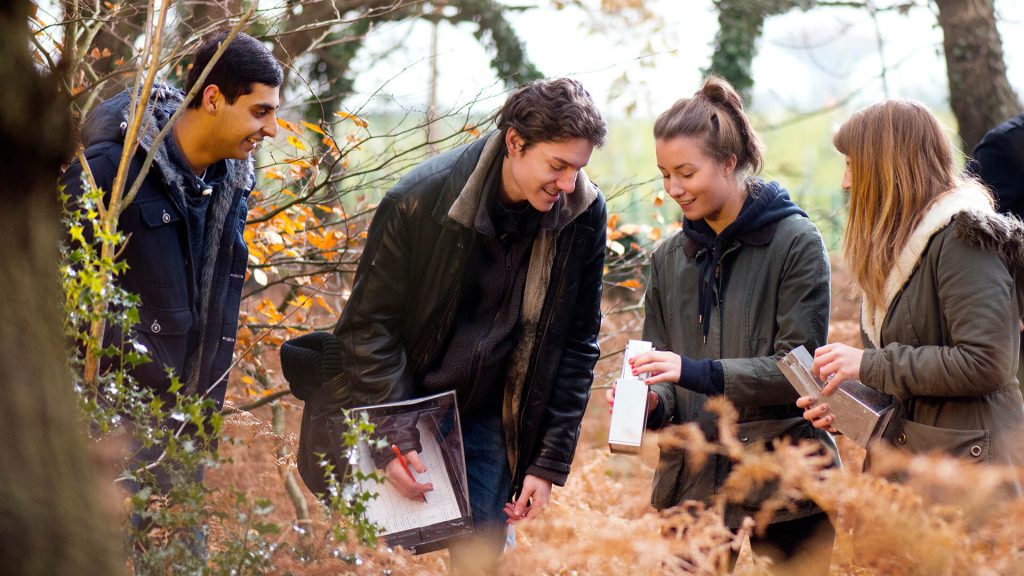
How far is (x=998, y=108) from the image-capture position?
740 centimetres

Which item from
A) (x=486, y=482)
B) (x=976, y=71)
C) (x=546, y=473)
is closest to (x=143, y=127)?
(x=486, y=482)

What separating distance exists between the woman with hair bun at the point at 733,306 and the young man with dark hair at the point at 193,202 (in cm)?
141

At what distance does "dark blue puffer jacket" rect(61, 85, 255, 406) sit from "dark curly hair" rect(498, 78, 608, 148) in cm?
110

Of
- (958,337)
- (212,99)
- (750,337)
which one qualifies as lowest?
(958,337)

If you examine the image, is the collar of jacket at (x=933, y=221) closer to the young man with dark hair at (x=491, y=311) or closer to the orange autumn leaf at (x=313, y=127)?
the young man with dark hair at (x=491, y=311)

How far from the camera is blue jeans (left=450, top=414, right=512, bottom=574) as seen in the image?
10.7ft

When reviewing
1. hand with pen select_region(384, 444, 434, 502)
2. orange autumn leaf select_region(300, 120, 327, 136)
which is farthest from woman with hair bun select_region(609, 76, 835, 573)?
orange autumn leaf select_region(300, 120, 327, 136)

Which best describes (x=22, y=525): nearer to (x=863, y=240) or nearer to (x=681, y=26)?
(x=863, y=240)

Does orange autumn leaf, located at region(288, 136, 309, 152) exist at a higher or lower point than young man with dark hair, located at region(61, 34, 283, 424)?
higher

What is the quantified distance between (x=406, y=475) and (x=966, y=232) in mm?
1797

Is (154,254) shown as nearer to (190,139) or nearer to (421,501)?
(190,139)

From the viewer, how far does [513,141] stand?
10.4 feet

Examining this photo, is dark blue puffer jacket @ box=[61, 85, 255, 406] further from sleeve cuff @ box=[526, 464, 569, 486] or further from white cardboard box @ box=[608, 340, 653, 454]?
white cardboard box @ box=[608, 340, 653, 454]

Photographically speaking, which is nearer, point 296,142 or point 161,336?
point 161,336
